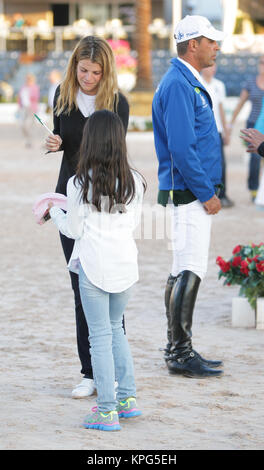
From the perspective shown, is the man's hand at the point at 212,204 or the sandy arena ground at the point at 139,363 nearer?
the sandy arena ground at the point at 139,363

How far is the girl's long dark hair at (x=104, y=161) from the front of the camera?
412 centimetres

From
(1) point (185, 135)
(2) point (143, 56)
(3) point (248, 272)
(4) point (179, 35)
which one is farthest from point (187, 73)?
(2) point (143, 56)

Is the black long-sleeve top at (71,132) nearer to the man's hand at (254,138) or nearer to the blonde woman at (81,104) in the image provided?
the blonde woman at (81,104)

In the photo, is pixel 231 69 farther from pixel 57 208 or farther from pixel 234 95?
pixel 57 208

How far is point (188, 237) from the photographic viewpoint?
516 centimetres

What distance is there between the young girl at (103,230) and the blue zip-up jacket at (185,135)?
2.47ft

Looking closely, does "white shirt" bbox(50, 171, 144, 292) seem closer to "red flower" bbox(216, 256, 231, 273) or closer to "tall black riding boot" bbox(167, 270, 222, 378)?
"tall black riding boot" bbox(167, 270, 222, 378)

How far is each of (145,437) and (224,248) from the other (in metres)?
5.20

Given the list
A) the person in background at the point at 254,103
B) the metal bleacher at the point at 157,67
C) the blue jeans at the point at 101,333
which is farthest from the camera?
the metal bleacher at the point at 157,67

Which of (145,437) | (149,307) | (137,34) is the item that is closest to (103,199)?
(145,437)

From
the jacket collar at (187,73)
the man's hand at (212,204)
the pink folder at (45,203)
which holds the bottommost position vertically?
the man's hand at (212,204)

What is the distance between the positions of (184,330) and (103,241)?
1.25m

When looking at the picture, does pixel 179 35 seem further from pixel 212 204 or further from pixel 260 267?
pixel 260 267

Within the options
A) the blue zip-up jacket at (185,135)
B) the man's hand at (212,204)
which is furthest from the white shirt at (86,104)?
the man's hand at (212,204)
